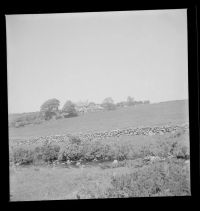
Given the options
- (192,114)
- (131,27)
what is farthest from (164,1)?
(192,114)

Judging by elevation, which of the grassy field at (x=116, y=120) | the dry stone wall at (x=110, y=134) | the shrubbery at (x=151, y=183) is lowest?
the shrubbery at (x=151, y=183)

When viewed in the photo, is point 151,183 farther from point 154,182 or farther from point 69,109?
point 69,109

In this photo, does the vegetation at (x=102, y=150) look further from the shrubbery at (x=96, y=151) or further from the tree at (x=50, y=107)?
the tree at (x=50, y=107)

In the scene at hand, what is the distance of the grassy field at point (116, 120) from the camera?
1.94m


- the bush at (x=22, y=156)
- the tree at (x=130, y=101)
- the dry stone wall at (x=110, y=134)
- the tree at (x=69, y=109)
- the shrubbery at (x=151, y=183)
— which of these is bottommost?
the shrubbery at (x=151, y=183)

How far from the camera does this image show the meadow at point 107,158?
192cm

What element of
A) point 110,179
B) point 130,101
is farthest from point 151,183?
point 130,101

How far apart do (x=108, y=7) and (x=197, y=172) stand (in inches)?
44.5

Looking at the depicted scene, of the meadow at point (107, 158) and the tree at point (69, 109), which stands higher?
the tree at point (69, 109)

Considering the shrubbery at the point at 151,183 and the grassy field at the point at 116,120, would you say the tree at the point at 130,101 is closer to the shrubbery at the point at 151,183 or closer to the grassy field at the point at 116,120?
the grassy field at the point at 116,120

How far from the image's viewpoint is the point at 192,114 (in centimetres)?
191

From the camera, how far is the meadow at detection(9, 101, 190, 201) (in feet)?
6.30

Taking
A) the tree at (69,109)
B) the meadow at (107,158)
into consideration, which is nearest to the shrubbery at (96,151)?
the meadow at (107,158)

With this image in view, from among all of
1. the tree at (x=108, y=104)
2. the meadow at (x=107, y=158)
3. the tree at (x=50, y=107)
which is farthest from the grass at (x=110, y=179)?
the tree at (x=50, y=107)
